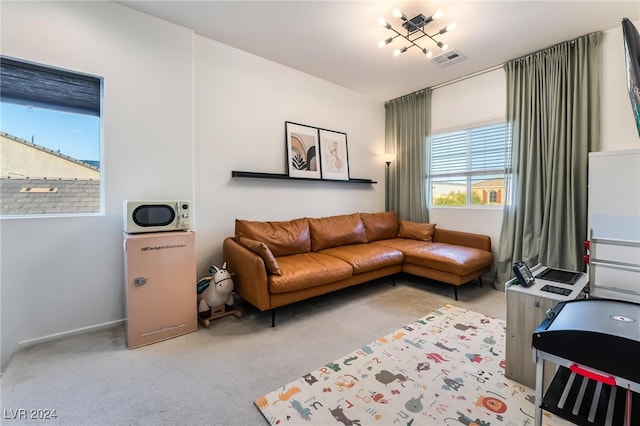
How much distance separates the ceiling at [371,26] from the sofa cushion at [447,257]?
2.31 meters

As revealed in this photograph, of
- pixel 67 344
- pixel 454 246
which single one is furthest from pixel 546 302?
pixel 67 344

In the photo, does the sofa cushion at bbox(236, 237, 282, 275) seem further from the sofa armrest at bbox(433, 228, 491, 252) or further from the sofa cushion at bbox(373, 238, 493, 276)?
the sofa armrest at bbox(433, 228, 491, 252)

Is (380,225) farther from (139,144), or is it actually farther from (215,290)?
(139,144)

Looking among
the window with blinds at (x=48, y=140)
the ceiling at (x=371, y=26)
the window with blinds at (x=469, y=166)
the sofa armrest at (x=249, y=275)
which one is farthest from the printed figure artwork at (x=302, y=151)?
the window with blinds at (x=48, y=140)

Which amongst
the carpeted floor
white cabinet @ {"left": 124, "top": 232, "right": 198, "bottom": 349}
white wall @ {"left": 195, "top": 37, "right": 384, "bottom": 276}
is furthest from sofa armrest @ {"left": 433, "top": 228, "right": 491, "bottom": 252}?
white cabinet @ {"left": 124, "top": 232, "right": 198, "bottom": 349}

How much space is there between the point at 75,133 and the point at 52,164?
1.06 feet

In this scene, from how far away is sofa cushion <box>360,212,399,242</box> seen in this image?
13.1 ft

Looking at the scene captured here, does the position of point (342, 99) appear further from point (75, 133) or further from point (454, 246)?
point (75, 133)

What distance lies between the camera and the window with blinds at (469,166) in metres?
3.46

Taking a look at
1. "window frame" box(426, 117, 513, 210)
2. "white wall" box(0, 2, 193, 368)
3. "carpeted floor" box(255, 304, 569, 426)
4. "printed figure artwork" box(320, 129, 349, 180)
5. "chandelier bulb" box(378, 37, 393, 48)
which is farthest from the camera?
"printed figure artwork" box(320, 129, 349, 180)

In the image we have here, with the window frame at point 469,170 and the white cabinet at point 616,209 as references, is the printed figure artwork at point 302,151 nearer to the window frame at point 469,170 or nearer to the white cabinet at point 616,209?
the window frame at point 469,170

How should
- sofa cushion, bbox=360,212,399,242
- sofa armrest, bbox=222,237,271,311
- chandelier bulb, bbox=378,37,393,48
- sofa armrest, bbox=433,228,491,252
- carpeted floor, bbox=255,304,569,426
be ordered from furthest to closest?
sofa cushion, bbox=360,212,399,242 → sofa armrest, bbox=433,228,491,252 → chandelier bulb, bbox=378,37,393,48 → sofa armrest, bbox=222,237,271,311 → carpeted floor, bbox=255,304,569,426

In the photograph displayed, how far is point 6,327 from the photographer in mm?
1954

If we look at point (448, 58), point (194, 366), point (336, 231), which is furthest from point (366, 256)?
point (448, 58)
